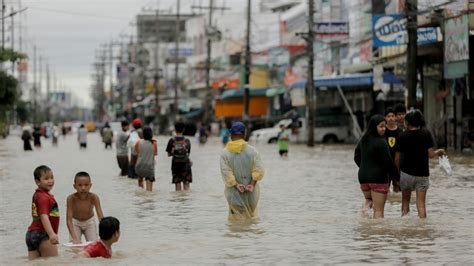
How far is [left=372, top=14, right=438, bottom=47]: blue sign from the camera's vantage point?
4156cm

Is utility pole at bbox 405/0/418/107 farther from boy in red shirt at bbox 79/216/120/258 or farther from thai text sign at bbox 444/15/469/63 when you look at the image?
boy in red shirt at bbox 79/216/120/258

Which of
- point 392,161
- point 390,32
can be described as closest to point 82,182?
point 392,161

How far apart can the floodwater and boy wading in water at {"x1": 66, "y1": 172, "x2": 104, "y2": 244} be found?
0.28m

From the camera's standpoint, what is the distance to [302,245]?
1362cm

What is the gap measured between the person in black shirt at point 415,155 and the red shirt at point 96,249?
5.62 m

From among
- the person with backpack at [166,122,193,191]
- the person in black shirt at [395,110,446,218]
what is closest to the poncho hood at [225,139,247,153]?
the person in black shirt at [395,110,446,218]

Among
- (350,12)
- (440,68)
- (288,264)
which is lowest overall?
(288,264)

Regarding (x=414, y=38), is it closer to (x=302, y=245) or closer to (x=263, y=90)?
(x=302, y=245)

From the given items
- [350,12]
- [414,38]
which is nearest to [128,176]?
[414,38]

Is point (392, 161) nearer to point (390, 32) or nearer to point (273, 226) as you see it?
point (273, 226)

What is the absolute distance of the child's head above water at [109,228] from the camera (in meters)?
11.2

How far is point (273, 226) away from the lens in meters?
15.9

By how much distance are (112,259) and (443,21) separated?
3072 cm

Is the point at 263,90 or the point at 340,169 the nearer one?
the point at 340,169
